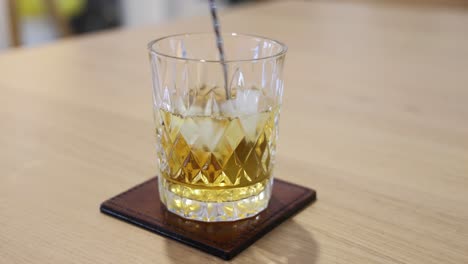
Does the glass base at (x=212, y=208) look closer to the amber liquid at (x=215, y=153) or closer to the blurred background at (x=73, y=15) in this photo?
the amber liquid at (x=215, y=153)

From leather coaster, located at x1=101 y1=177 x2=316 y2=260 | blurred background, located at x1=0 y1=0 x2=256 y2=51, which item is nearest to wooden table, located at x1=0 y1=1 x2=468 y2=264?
leather coaster, located at x1=101 y1=177 x2=316 y2=260

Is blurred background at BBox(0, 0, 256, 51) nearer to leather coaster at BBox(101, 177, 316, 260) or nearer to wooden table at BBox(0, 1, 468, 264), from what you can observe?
wooden table at BBox(0, 1, 468, 264)

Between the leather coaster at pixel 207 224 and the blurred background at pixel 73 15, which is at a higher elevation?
the leather coaster at pixel 207 224

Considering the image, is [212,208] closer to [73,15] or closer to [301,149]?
[301,149]

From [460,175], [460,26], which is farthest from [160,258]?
[460,26]

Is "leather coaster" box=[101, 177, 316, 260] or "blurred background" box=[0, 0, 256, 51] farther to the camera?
"blurred background" box=[0, 0, 256, 51]

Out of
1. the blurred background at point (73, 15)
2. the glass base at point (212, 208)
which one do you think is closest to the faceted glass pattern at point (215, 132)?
the glass base at point (212, 208)

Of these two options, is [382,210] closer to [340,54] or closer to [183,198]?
[183,198]

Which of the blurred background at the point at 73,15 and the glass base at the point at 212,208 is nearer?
the glass base at the point at 212,208
